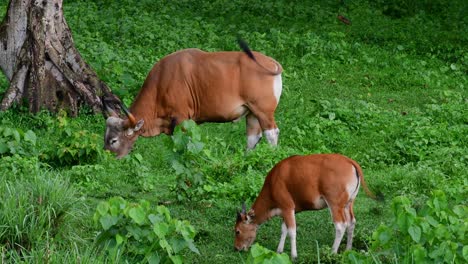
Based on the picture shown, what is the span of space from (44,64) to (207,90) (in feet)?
7.65

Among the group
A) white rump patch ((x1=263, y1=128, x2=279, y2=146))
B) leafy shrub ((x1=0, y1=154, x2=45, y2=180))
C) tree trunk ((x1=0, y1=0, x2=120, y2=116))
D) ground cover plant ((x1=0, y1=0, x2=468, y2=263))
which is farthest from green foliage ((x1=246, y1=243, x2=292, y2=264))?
tree trunk ((x1=0, y1=0, x2=120, y2=116))

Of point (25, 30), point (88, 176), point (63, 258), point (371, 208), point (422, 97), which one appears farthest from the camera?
point (422, 97)

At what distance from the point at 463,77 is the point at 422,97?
4.02 ft

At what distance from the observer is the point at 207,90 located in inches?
507

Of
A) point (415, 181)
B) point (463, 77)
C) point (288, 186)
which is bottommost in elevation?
point (463, 77)

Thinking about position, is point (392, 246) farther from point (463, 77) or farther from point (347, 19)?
point (347, 19)

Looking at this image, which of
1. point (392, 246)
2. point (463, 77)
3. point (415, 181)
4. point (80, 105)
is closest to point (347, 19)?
point (463, 77)

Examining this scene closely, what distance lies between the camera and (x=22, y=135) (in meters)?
11.7

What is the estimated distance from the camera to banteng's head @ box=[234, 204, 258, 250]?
9406 millimetres

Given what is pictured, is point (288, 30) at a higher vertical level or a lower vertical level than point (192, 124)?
lower

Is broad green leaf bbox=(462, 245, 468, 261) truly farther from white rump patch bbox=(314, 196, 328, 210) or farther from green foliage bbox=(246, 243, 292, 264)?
white rump patch bbox=(314, 196, 328, 210)

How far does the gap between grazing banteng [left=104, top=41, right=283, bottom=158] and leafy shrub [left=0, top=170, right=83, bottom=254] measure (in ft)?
12.2

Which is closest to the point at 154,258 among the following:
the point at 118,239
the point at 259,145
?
the point at 118,239

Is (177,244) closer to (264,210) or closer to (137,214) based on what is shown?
(137,214)
